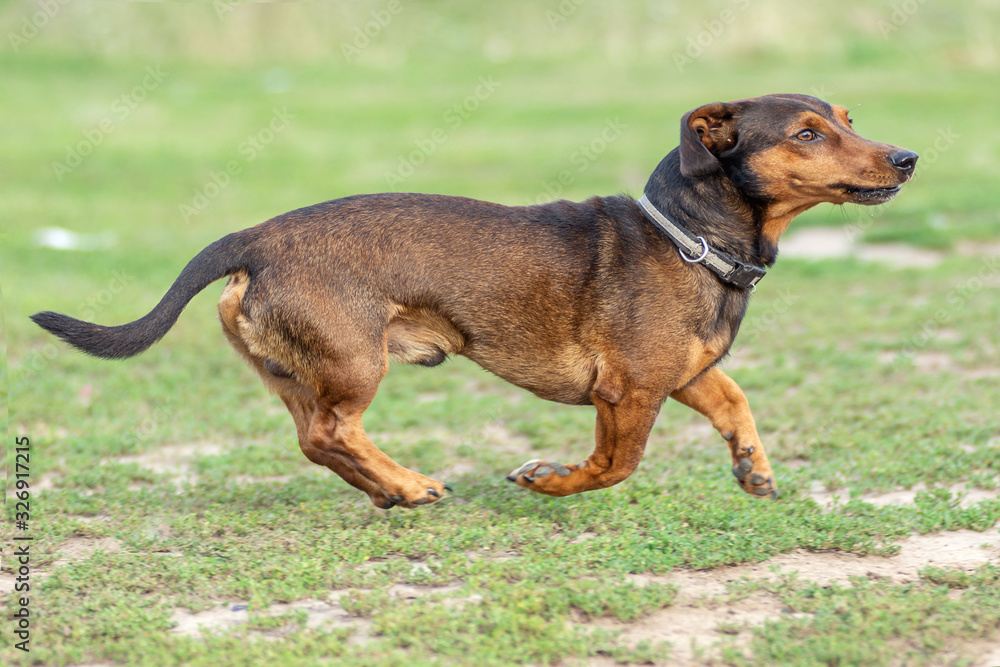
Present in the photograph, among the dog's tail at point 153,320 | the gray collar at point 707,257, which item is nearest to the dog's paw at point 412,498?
the dog's tail at point 153,320

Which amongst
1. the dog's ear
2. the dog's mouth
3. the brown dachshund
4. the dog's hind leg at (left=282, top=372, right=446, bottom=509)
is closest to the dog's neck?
the brown dachshund

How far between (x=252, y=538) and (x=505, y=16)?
19062 mm

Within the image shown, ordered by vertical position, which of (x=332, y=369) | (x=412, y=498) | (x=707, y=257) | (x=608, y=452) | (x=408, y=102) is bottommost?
(x=412, y=498)

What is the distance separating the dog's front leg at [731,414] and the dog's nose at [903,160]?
113 cm

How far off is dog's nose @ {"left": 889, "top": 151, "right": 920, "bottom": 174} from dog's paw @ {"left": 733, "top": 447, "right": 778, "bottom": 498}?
136cm

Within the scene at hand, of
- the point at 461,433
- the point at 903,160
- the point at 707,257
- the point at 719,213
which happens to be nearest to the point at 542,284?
the point at 707,257

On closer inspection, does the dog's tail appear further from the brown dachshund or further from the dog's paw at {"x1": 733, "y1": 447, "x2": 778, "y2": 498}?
the dog's paw at {"x1": 733, "y1": 447, "x2": 778, "y2": 498}

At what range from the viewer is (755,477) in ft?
14.6

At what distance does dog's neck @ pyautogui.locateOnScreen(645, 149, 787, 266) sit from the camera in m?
4.23

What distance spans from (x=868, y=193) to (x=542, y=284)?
136 centimetres

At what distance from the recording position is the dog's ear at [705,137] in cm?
401

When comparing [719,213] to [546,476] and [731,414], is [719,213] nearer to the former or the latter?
[731,414]

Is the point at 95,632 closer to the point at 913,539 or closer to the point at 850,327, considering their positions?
the point at 913,539

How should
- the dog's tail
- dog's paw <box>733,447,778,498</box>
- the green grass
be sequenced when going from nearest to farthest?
the green grass → the dog's tail → dog's paw <box>733,447,778,498</box>
